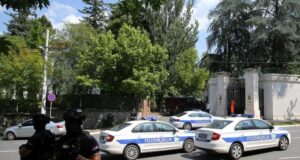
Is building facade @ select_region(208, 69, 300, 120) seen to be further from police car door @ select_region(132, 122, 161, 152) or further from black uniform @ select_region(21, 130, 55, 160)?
black uniform @ select_region(21, 130, 55, 160)

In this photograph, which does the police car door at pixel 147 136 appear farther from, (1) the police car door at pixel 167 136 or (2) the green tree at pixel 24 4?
(2) the green tree at pixel 24 4

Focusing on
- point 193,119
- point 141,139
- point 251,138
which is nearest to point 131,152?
point 141,139

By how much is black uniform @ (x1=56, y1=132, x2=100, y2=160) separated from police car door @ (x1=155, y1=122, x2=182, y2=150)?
10368 millimetres

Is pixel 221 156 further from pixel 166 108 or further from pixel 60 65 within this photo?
pixel 166 108

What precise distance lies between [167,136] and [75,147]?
424 inches

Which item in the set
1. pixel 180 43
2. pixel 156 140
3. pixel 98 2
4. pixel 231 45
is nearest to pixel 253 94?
pixel 231 45

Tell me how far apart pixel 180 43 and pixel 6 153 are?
33237 millimetres

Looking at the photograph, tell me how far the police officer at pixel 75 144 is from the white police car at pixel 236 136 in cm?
967

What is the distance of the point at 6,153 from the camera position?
638 inches

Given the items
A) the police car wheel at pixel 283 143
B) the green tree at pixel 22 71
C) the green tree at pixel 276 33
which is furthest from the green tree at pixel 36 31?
the green tree at pixel 276 33

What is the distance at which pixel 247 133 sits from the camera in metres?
14.1

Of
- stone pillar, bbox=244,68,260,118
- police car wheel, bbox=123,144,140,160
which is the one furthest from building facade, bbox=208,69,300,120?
police car wheel, bbox=123,144,140,160

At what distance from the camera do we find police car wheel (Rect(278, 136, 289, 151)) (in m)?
15.4

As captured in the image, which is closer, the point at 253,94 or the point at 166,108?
the point at 253,94
